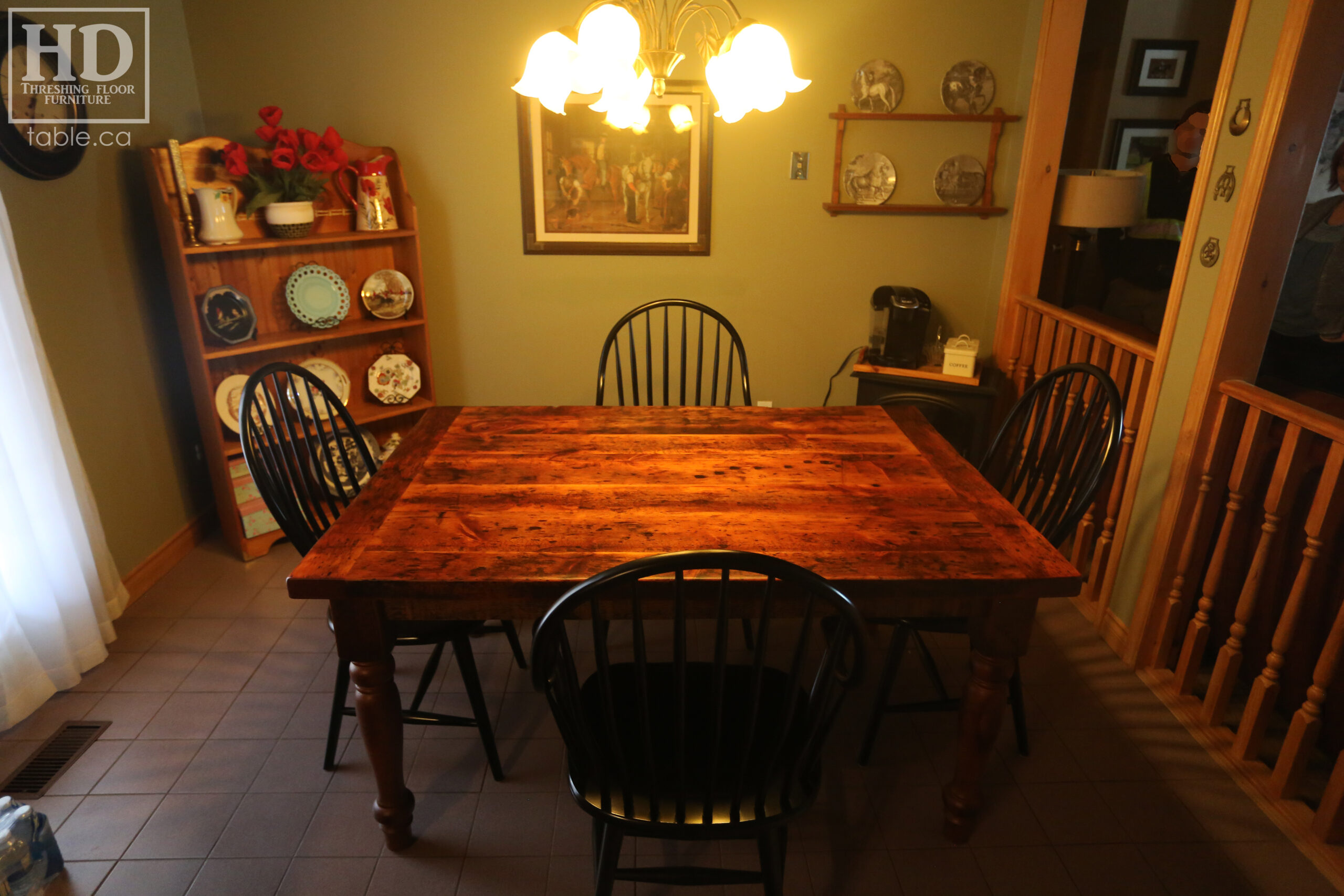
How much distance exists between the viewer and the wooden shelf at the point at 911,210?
11.1ft

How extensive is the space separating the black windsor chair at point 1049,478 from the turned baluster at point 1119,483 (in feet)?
1.37

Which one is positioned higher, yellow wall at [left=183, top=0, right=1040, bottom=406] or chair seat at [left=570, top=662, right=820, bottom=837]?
yellow wall at [left=183, top=0, right=1040, bottom=406]

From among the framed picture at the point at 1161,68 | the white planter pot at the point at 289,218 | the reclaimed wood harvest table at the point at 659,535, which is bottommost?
the reclaimed wood harvest table at the point at 659,535

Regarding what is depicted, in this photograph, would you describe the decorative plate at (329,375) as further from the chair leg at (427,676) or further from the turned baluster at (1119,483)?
the turned baluster at (1119,483)

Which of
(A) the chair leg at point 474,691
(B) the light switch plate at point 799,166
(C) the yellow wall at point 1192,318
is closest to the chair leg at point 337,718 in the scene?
(A) the chair leg at point 474,691

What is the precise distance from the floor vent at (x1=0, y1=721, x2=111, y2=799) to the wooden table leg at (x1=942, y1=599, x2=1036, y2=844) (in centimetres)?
213

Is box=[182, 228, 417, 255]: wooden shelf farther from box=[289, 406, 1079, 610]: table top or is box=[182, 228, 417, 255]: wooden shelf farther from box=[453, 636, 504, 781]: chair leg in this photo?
box=[453, 636, 504, 781]: chair leg

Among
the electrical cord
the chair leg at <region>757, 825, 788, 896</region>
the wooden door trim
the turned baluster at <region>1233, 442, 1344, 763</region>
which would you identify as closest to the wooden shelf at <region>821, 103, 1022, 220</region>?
the electrical cord

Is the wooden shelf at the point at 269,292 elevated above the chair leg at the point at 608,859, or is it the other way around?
the wooden shelf at the point at 269,292

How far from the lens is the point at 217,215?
270 cm

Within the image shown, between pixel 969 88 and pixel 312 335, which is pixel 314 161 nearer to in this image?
pixel 312 335

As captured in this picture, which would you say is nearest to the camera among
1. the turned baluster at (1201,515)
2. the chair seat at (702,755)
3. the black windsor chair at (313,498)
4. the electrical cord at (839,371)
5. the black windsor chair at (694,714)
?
the black windsor chair at (694,714)

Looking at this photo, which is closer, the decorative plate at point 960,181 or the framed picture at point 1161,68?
the decorative plate at point 960,181

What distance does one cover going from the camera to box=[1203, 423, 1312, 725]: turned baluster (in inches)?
72.9
